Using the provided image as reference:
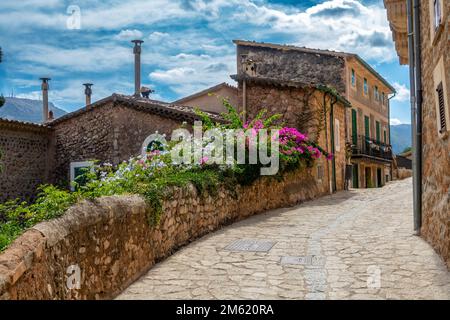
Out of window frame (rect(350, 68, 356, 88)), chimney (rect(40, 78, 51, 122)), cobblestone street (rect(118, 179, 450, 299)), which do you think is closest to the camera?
cobblestone street (rect(118, 179, 450, 299))

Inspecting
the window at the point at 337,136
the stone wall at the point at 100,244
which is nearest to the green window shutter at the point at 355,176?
the window at the point at 337,136

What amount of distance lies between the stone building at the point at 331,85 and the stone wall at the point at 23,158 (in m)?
8.09

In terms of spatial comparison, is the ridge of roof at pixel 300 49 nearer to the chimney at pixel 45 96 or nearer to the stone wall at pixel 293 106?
the stone wall at pixel 293 106

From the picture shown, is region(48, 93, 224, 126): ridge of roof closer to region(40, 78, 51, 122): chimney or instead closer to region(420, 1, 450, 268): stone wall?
region(420, 1, 450, 268): stone wall

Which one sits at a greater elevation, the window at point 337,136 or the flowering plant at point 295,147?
the window at point 337,136

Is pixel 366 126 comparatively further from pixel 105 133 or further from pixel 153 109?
pixel 105 133

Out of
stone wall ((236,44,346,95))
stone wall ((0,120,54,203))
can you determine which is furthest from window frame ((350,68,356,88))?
stone wall ((0,120,54,203))

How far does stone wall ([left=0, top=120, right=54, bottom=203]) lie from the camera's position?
1630 centimetres

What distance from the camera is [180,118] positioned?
15.8 meters

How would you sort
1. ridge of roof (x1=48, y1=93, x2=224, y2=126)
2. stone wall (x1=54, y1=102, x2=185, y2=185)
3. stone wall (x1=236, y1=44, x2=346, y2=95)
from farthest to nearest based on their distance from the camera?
1. stone wall (x1=236, y1=44, x2=346, y2=95)
2. stone wall (x1=54, y1=102, x2=185, y2=185)
3. ridge of roof (x1=48, y1=93, x2=224, y2=126)

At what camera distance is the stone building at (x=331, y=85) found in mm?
15711

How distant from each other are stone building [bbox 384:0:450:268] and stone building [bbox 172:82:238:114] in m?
10.9

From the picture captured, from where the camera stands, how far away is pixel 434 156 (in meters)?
6.42
